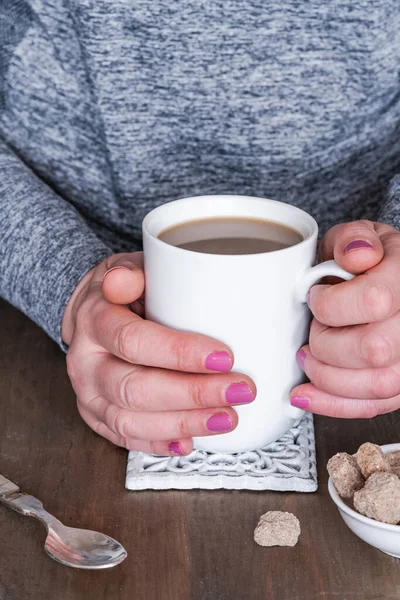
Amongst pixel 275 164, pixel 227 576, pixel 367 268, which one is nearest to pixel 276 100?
pixel 275 164

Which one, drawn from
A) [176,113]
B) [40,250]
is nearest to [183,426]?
[40,250]

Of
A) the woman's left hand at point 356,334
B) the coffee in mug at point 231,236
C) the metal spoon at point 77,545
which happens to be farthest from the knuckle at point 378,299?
the metal spoon at point 77,545

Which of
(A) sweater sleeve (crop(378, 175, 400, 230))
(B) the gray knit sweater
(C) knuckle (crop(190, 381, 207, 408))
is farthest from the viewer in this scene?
(B) the gray knit sweater

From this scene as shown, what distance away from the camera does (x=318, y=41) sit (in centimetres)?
113

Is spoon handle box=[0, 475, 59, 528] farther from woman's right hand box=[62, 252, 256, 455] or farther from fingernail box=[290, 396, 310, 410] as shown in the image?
fingernail box=[290, 396, 310, 410]

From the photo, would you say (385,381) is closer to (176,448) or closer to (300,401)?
(300,401)

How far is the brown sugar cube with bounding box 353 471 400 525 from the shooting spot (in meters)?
0.64

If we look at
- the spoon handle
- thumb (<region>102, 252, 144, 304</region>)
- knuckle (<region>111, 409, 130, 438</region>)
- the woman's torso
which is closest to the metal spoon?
the spoon handle

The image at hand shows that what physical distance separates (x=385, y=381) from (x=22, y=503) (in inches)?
14.7

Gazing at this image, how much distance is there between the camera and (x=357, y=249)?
72cm

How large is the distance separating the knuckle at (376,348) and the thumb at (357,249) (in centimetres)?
6

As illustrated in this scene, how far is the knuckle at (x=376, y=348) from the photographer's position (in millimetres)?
730

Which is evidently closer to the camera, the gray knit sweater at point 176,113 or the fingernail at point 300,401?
the fingernail at point 300,401

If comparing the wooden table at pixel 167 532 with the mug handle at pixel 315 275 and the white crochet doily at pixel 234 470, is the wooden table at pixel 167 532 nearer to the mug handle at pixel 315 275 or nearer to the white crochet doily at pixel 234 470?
the white crochet doily at pixel 234 470
